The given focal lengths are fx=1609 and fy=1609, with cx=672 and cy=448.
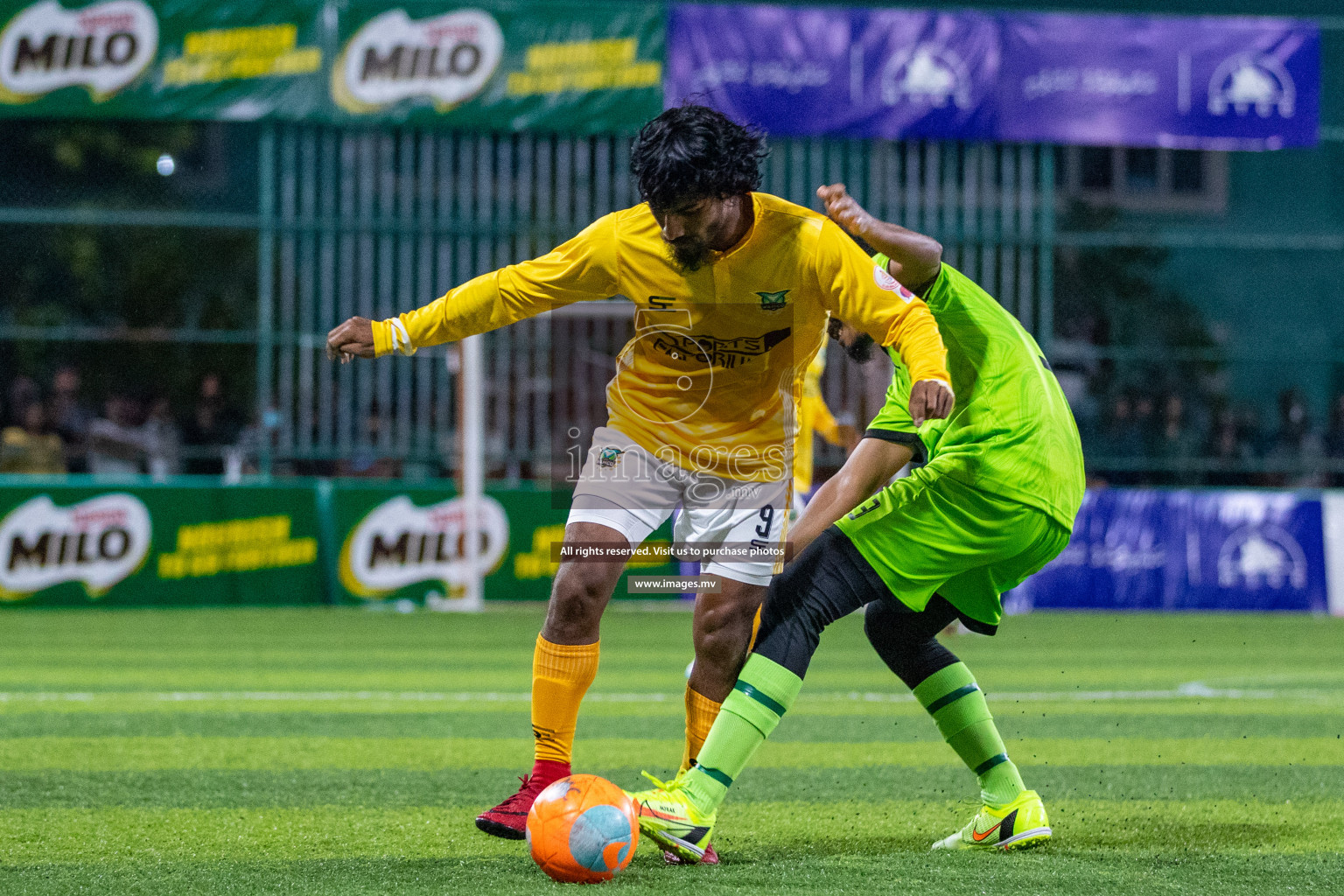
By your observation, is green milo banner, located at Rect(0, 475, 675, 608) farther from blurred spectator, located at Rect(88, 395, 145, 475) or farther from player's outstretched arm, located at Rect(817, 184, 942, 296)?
player's outstretched arm, located at Rect(817, 184, 942, 296)

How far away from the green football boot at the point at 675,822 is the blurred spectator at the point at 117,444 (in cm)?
1339

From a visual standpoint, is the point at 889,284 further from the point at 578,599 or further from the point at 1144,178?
the point at 1144,178

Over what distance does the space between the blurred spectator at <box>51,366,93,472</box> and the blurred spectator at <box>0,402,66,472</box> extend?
0.75ft

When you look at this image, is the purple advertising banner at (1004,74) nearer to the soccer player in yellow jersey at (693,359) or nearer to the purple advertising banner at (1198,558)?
the purple advertising banner at (1198,558)

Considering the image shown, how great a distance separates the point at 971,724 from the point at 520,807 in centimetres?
138

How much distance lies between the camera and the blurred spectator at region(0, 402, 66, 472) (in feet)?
52.9

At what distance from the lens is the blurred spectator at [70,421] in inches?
651

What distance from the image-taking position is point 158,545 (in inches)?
589

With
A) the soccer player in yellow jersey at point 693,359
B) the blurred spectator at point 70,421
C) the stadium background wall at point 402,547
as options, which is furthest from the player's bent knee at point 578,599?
the blurred spectator at point 70,421

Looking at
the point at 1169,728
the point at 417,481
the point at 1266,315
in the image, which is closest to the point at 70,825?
the point at 1169,728

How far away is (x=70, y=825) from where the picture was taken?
4992 millimetres

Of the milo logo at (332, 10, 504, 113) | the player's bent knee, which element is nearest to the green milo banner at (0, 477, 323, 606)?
the milo logo at (332, 10, 504, 113)

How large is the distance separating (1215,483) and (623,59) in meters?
7.91

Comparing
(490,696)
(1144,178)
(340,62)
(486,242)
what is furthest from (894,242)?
(1144,178)
